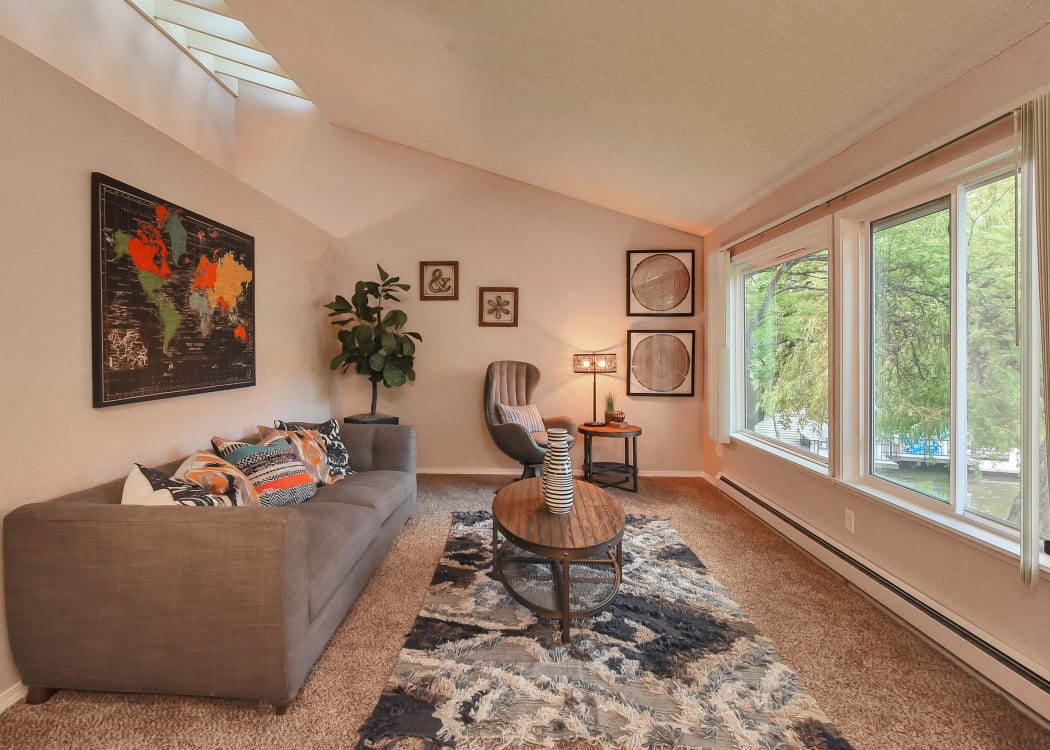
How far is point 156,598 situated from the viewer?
1.33 meters

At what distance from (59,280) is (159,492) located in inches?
34.8

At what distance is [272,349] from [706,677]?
3163mm

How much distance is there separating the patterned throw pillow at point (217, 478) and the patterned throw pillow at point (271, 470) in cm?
18

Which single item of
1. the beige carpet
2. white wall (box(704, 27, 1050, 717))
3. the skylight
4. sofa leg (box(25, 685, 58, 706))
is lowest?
the beige carpet

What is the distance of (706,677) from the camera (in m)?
1.52

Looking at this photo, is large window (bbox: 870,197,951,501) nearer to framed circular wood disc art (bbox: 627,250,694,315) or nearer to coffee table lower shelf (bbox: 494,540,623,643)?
coffee table lower shelf (bbox: 494,540,623,643)

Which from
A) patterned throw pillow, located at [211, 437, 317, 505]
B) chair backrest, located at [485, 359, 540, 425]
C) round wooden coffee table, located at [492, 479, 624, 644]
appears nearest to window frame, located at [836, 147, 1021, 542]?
round wooden coffee table, located at [492, 479, 624, 644]

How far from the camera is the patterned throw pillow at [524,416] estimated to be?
3.65 metres

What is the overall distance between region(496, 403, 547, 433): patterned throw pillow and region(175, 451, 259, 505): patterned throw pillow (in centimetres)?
206

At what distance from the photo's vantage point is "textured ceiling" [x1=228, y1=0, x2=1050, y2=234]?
1581 mm

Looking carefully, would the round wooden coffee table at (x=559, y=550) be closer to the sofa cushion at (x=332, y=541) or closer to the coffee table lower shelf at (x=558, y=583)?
the coffee table lower shelf at (x=558, y=583)

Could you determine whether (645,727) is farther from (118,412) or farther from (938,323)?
(118,412)

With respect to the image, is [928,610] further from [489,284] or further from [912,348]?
[489,284]

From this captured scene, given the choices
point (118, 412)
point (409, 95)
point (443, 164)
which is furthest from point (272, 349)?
point (443, 164)
